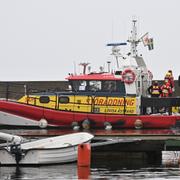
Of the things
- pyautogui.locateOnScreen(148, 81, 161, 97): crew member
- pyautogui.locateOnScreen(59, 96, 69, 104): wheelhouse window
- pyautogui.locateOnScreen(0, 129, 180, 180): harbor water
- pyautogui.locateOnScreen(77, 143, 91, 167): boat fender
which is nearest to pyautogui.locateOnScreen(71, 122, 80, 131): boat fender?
pyautogui.locateOnScreen(59, 96, 69, 104): wheelhouse window

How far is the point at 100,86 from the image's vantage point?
83.8 feet

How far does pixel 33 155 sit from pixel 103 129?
4661mm

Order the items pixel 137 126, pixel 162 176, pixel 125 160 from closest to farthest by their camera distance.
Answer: pixel 162 176
pixel 125 160
pixel 137 126

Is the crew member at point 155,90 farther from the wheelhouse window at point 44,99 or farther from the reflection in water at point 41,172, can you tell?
the reflection in water at point 41,172

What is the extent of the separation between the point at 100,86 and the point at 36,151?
5.77 meters

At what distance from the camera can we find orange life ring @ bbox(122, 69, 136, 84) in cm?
2542

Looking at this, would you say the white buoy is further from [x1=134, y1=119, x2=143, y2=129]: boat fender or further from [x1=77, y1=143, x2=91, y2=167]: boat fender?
[x1=134, y1=119, x2=143, y2=129]: boat fender

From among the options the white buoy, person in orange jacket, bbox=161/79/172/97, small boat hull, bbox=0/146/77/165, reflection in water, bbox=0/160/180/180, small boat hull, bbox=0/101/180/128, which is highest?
person in orange jacket, bbox=161/79/172/97

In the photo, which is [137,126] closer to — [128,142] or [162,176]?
[128,142]

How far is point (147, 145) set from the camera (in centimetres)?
2158

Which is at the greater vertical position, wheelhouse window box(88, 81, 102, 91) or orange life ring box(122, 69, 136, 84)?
A: orange life ring box(122, 69, 136, 84)

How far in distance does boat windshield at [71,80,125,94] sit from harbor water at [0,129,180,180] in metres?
3.57

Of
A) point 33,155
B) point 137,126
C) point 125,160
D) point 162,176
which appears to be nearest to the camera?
point 162,176

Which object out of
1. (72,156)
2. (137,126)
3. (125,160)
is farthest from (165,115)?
(72,156)
